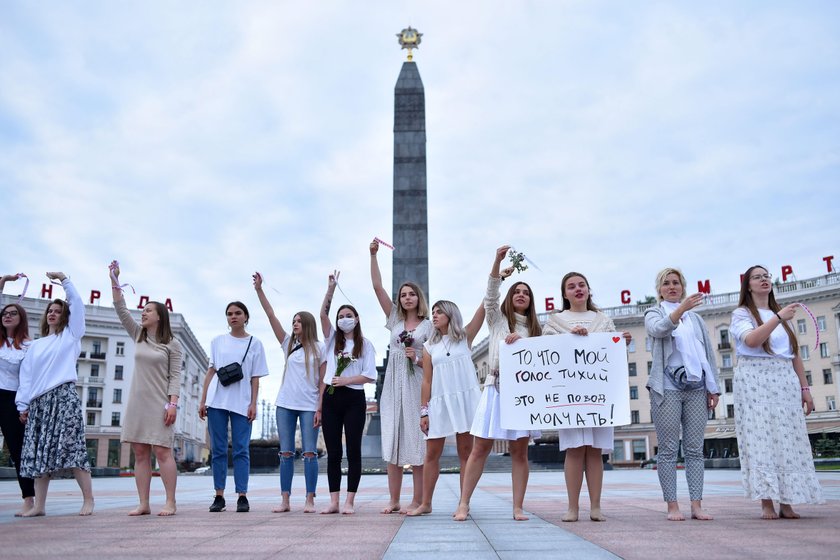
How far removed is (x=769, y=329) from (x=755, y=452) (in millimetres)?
835

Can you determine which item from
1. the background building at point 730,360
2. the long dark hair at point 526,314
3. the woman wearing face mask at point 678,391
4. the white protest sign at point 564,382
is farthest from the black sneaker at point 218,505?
the background building at point 730,360

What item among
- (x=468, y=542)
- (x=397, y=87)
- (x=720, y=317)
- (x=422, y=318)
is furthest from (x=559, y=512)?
(x=720, y=317)

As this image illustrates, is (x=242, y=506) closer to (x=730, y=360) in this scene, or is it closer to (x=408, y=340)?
(x=408, y=340)

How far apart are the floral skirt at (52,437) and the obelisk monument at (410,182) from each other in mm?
21759

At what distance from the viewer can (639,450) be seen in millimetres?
58312

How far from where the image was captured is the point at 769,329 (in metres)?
5.36

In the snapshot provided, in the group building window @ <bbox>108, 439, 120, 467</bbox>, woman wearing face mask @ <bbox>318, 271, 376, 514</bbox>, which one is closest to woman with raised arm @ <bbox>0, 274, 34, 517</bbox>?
woman wearing face mask @ <bbox>318, 271, 376, 514</bbox>

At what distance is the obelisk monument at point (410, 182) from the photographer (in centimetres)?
2856

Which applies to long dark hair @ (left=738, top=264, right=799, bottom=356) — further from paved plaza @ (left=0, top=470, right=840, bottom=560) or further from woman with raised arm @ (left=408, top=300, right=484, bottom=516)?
woman with raised arm @ (left=408, top=300, right=484, bottom=516)

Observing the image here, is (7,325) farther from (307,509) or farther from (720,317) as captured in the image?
(720,317)

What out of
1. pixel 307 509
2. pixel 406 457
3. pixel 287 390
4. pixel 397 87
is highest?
pixel 397 87

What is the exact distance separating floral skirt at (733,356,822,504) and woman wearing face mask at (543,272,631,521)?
92 centimetres

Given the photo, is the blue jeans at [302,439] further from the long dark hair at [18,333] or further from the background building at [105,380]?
the background building at [105,380]

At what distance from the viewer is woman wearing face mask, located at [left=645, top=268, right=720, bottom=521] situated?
5.44 m
